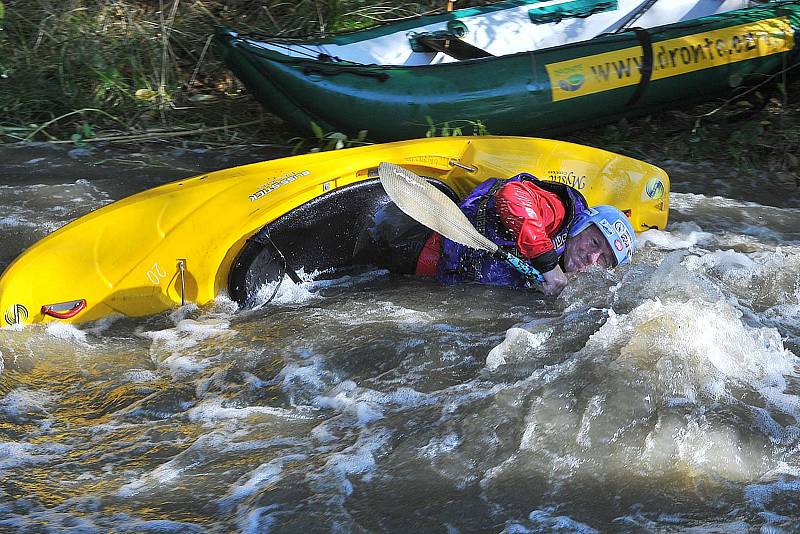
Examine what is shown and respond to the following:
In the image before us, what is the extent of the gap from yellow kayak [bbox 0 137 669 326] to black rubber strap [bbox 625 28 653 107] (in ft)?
8.09

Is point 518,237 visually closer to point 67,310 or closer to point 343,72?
point 67,310

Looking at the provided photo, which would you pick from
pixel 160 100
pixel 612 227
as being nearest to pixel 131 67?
pixel 160 100

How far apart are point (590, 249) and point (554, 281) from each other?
19 cm

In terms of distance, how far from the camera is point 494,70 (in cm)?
558

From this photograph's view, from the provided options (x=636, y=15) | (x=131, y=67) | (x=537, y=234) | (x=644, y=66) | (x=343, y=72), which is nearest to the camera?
(x=537, y=234)

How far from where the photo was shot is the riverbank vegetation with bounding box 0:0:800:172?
19.9 feet

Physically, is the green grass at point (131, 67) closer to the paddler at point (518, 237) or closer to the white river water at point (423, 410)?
the white river water at point (423, 410)

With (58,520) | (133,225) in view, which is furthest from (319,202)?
(58,520)

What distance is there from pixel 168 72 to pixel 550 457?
14.8 ft

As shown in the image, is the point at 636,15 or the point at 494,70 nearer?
the point at 494,70

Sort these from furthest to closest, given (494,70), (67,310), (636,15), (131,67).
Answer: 1. (636,15)
2. (131,67)
3. (494,70)
4. (67,310)

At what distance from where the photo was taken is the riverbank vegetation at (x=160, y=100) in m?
6.05

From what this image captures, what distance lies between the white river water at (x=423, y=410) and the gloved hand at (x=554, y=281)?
5 centimetres

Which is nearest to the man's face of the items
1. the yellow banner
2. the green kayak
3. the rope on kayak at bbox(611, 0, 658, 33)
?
the green kayak
